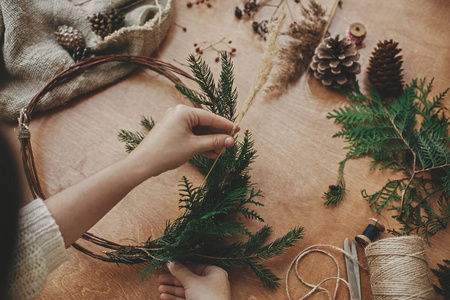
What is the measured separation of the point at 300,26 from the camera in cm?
120

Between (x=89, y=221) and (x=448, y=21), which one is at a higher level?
(x=448, y=21)

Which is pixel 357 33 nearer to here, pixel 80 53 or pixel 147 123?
pixel 147 123

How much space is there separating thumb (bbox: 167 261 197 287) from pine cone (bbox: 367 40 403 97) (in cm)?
85

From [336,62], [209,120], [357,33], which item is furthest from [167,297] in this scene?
[357,33]

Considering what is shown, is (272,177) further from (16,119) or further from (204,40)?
(16,119)

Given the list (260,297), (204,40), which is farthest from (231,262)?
(204,40)

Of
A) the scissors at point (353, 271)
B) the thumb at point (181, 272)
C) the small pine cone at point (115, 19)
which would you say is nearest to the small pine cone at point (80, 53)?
the small pine cone at point (115, 19)

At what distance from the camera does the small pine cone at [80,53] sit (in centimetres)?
117

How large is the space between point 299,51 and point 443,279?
82 centimetres

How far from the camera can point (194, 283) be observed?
909 millimetres

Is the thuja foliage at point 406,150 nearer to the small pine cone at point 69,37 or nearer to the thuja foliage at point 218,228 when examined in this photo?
the thuja foliage at point 218,228

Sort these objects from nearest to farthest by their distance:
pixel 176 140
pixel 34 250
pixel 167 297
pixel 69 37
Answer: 1. pixel 34 250
2. pixel 176 140
3. pixel 167 297
4. pixel 69 37

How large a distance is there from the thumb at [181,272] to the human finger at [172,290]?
35mm

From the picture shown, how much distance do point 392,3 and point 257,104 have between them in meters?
0.66
